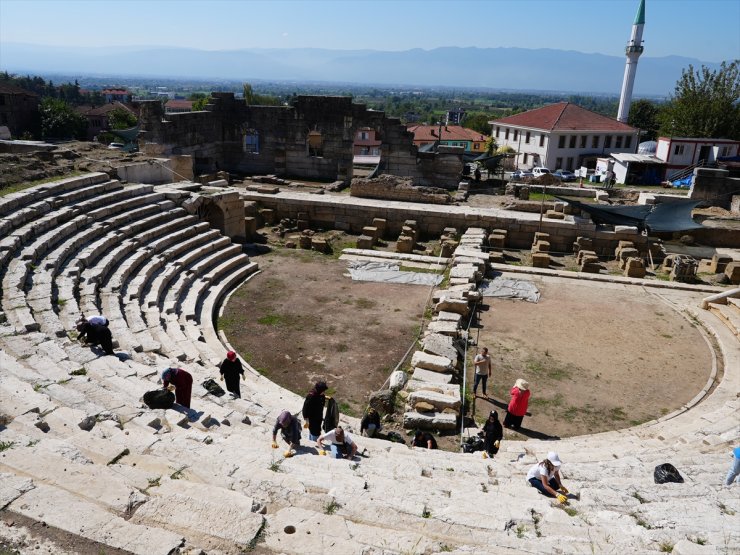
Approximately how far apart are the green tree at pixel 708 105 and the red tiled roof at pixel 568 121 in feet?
13.0

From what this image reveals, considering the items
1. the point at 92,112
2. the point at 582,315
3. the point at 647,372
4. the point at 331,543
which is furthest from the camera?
the point at 92,112

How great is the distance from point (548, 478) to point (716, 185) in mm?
25947

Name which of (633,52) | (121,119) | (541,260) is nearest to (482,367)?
(541,260)

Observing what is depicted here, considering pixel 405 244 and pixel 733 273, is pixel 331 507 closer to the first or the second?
pixel 405 244

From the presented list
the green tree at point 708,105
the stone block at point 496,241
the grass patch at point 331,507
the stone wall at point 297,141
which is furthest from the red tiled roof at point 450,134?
the grass patch at point 331,507

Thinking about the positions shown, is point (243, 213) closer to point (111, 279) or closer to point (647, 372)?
point (111, 279)

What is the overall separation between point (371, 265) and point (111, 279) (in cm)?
736

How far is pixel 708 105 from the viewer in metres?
43.1

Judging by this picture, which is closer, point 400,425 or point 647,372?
point 400,425

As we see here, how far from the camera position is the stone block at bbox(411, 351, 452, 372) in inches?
401

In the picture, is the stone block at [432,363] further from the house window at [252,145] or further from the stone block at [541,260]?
the house window at [252,145]

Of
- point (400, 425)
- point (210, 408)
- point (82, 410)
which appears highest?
point (82, 410)

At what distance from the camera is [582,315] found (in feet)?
43.8

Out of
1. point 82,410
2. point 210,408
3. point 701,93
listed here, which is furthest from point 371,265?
point 701,93
